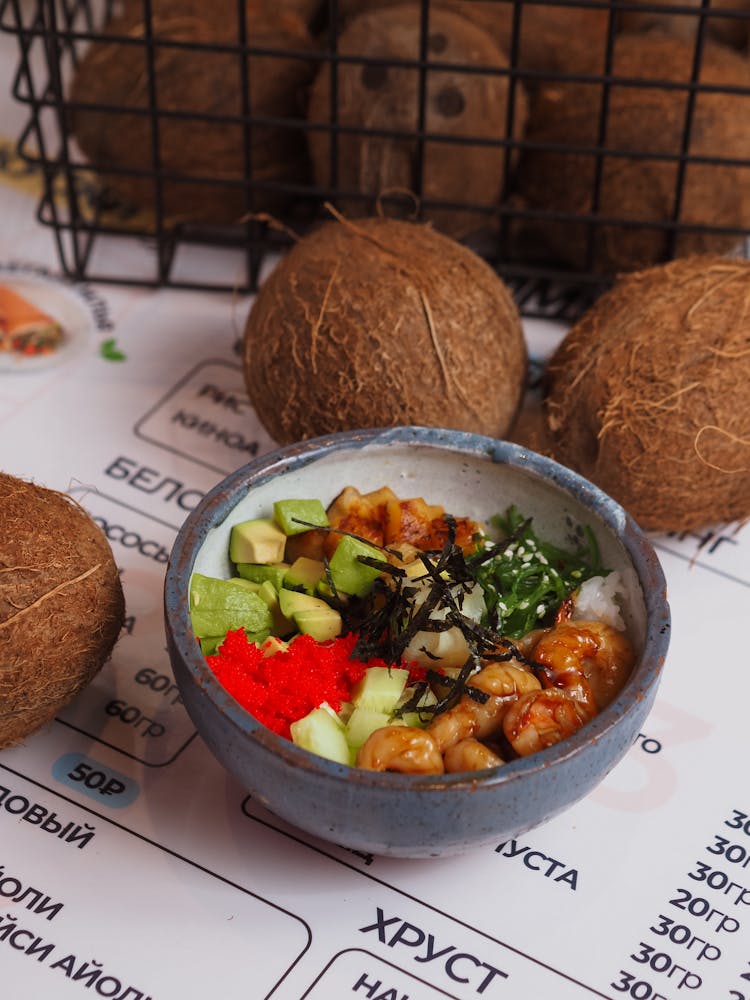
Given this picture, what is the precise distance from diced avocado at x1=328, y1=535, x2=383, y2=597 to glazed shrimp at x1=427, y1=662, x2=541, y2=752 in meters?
0.12

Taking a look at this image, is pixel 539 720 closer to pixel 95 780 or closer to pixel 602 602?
pixel 602 602

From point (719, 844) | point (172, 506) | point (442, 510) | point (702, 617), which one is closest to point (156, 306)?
point (172, 506)

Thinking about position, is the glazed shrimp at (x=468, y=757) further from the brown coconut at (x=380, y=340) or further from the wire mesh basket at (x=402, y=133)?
the wire mesh basket at (x=402, y=133)

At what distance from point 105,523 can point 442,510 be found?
1.01 ft

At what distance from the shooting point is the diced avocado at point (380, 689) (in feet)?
2.62

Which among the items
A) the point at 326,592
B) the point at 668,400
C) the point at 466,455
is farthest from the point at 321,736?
the point at 668,400

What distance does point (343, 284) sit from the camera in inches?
40.8

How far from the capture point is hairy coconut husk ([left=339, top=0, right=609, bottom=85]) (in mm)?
1319

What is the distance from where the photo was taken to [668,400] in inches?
39.0

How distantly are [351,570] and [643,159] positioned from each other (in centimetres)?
59

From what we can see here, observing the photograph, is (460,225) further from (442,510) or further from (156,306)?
(442,510)

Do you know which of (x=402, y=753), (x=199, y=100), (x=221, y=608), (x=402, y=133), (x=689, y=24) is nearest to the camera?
(x=402, y=753)

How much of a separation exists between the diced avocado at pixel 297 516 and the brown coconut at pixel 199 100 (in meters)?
0.48

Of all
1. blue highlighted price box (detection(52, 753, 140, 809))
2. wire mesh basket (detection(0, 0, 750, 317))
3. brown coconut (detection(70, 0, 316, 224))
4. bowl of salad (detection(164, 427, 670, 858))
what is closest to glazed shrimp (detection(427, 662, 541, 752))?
bowl of salad (detection(164, 427, 670, 858))
